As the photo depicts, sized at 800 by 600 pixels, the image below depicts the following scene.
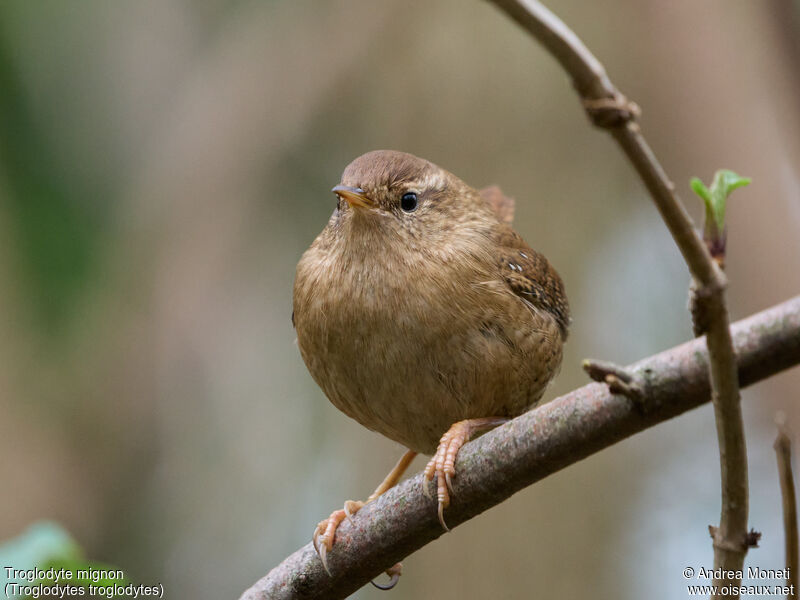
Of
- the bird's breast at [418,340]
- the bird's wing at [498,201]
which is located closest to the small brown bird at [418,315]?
the bird's breast at [418,340]

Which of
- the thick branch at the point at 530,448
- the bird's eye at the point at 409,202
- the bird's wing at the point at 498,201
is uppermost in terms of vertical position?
the bird's wing at the point at 498,201

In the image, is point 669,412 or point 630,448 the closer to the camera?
point 669,412

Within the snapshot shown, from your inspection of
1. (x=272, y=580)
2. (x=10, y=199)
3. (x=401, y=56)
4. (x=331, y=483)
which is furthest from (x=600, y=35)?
(x=272, y=580)

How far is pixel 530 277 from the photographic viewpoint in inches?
126

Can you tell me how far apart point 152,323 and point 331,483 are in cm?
155

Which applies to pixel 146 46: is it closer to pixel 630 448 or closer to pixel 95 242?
pixel 95 242

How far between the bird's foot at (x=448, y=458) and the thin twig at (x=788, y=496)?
878mm

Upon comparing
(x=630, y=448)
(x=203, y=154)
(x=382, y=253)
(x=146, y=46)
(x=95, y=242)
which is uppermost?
(x=146, y=46)

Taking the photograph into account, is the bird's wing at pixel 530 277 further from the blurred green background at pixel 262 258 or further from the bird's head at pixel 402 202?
the blurred green background at pixel 262 258

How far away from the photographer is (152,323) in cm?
586

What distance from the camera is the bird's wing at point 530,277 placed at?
312cm

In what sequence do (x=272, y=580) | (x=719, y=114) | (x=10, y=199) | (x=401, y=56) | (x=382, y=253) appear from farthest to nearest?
(x=401, y=56) < (x=10, y=199) < (x=719, y=114) < (x=382, y=253) < (x=272, y=580)

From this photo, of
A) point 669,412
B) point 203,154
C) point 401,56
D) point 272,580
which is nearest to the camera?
point 669,412

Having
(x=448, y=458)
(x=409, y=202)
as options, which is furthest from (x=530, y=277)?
(x=448, y=458)
